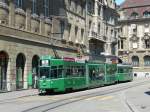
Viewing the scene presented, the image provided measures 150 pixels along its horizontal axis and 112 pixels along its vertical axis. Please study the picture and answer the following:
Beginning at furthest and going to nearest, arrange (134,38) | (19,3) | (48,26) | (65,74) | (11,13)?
(134,38) < (48,26) < (19,3) < (11,13) < (65,74)

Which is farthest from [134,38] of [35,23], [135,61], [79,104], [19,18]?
[79,104]

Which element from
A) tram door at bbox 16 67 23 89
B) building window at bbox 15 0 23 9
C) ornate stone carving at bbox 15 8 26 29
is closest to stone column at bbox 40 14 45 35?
ornate stone carving at bbox 15 8 26 29

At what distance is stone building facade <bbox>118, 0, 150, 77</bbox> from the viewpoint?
10019 cm

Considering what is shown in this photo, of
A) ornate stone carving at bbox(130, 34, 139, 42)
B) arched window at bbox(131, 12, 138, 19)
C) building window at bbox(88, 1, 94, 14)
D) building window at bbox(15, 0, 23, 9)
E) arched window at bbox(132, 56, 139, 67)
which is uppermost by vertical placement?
arched window at bbox(131, 12, 138, 19)

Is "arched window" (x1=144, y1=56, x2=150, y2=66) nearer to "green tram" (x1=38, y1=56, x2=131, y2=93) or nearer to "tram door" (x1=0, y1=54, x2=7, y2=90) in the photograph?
"green tram" (x1=38, y1=56, x2=131, y2=93)

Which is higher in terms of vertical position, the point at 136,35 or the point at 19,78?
the point at 136,35

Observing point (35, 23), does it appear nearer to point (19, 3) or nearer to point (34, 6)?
point (34, 6)

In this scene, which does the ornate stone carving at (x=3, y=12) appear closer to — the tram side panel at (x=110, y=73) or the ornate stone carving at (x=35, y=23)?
the ornate stone carving at (x=35, y=23)

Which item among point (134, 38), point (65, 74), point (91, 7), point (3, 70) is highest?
point (91, 7)

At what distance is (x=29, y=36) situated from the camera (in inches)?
1684

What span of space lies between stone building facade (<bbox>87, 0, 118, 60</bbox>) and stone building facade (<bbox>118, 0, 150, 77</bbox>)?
778 inches

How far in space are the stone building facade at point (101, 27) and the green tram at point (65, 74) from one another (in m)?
21.5

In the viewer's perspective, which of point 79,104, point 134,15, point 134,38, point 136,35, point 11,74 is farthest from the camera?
point 134,15

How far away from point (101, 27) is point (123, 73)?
14360 millimetres
